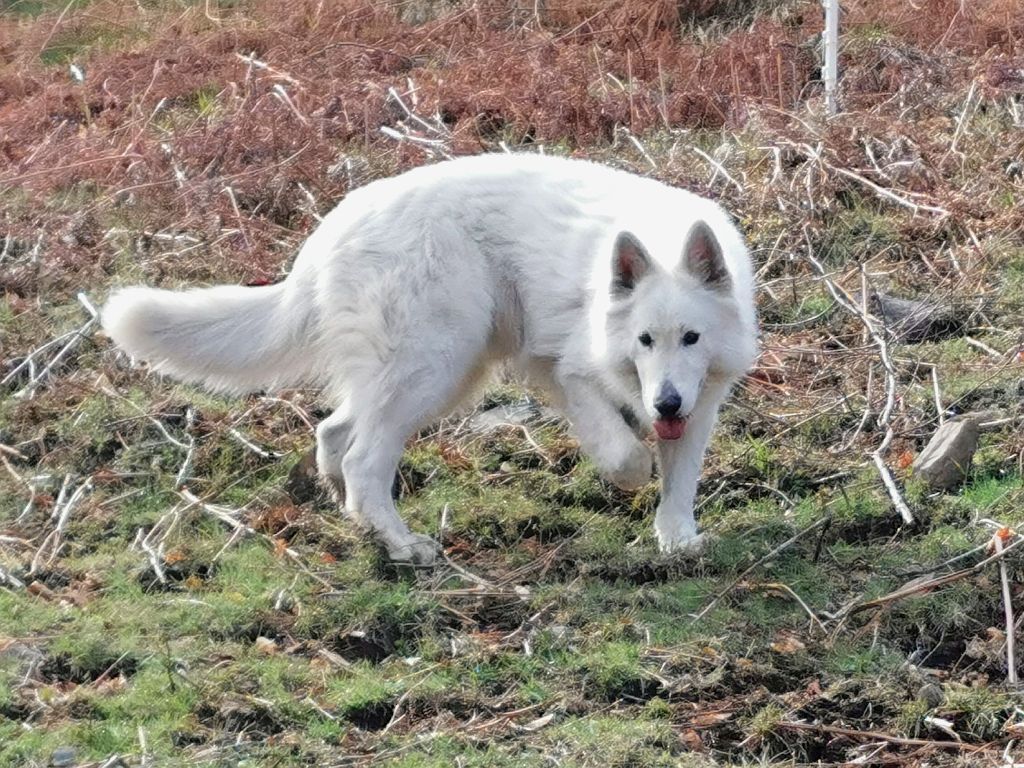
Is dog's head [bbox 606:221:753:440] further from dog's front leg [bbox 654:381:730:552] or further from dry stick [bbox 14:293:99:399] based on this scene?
dry stick [bbox 14:293:99:399]

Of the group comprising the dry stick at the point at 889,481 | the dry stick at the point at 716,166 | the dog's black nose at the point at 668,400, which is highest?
the dog's black nose at the point at 668,400

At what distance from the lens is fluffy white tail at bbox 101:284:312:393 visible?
5539 millimetres

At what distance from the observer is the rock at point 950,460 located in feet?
19.0

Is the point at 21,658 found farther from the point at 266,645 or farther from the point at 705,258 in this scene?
the point at 705,258

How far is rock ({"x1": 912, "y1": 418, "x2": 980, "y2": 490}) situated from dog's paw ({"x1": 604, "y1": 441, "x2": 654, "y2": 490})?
1.16 m

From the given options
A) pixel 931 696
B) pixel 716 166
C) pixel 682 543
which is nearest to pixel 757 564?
pixel 682 543

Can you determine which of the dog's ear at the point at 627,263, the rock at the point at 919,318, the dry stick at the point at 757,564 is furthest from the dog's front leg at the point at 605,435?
the rock at the point at 919,318

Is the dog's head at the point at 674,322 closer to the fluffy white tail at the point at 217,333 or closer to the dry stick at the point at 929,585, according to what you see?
the dry stick at the point at 929,585

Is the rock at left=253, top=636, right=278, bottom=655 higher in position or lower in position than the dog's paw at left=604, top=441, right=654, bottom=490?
lower

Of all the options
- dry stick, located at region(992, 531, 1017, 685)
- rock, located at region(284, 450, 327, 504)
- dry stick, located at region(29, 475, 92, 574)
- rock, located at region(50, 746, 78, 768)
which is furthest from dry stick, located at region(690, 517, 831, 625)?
dry stick, located at region(29, 475, 92, 574)

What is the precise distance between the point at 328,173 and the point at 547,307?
4020 mm

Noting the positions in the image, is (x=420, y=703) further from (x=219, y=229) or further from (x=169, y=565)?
(x=219, y=229)

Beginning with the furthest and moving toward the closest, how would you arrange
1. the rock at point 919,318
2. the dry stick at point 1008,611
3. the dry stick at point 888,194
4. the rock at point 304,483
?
1. the dry stick at point 888,194
2. the rock at point 919,318
3. the rock at point 304,483
4. the dry stick at point 1008,611

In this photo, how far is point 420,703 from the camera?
14.2 ft
